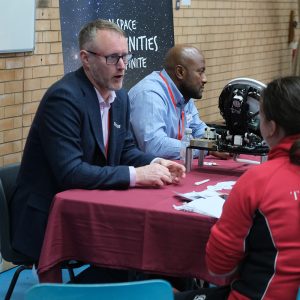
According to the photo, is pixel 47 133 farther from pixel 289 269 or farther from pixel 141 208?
pixel 289 269

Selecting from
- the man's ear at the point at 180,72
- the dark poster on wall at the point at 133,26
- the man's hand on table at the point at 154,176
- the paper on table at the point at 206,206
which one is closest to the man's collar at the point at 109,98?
the man's hand on table at the point at 154,176

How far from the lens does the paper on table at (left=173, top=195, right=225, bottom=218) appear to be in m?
2.46

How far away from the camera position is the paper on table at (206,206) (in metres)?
2.46

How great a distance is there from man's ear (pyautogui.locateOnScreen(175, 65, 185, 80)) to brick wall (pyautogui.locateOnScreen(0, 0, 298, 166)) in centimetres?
88

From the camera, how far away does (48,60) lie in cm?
442

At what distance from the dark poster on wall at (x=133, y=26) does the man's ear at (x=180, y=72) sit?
807 mm

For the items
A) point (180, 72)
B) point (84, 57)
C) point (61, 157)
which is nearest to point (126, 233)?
point (61, 157)

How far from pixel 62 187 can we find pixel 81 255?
1.18ft

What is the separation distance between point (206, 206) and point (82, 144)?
0.75 meters

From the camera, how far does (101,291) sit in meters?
1.81

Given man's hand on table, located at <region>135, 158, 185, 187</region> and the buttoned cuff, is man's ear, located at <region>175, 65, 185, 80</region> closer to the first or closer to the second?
man's hand on table, located at <region>135, 158, 185, 187</region>

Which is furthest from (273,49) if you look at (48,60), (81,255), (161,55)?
(81,255)

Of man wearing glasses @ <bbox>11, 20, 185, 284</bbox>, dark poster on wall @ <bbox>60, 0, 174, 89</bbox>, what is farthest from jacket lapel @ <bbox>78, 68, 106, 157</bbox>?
dark poster on wall @ <bbox>60, 0, 174, 89</bbox>

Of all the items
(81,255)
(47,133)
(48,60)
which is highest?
(48,60)
